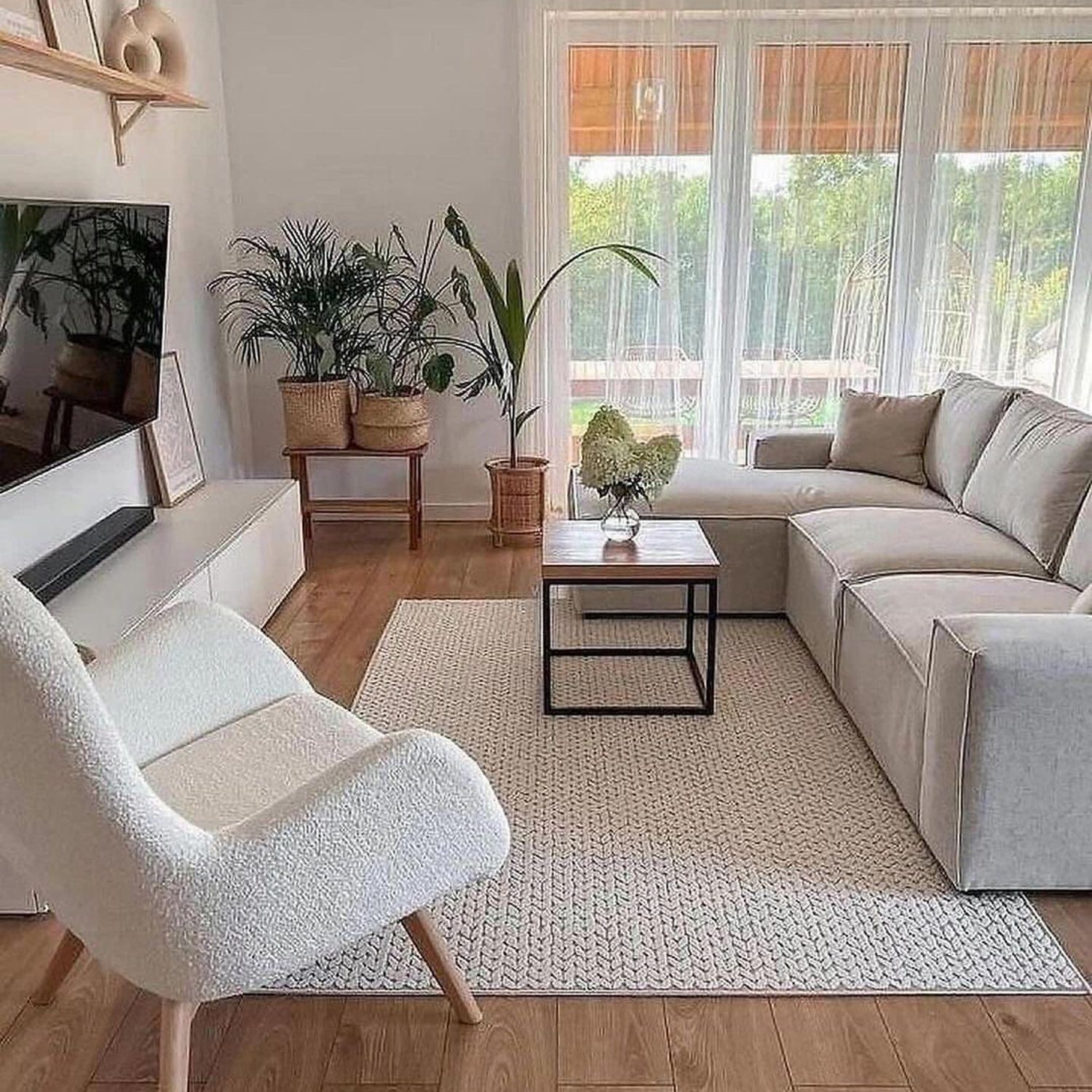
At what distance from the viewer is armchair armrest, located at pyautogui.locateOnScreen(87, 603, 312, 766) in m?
2.00

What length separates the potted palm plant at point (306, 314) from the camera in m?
4.54

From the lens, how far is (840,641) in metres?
3.09

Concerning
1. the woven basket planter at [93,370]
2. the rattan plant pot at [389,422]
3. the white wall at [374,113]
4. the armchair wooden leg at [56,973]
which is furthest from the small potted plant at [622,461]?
the white wall at [374,113]

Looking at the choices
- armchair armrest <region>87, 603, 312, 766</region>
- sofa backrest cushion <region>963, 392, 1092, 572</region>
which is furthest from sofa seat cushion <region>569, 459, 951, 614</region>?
armchair armrest <region>87, 603, 312, 766</region>

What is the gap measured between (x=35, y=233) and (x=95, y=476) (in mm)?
989

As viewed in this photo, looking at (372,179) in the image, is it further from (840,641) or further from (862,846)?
(862,846)

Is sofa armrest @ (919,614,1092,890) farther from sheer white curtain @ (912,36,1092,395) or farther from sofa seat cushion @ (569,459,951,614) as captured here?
sheer white curtain @ (912,36,1092,395)

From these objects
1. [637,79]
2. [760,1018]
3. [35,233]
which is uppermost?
[637,79]

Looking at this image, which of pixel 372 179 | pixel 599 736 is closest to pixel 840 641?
pixel 599 736

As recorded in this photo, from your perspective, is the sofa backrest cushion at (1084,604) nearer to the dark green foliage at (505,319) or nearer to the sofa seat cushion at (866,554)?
the sofa seat cushion at (866,554)

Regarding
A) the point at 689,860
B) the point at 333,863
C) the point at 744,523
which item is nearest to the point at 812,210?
the point at 744,523

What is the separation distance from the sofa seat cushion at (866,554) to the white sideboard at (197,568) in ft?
5.79

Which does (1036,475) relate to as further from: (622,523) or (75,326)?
(75,326)

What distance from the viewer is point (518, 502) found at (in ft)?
15.6
